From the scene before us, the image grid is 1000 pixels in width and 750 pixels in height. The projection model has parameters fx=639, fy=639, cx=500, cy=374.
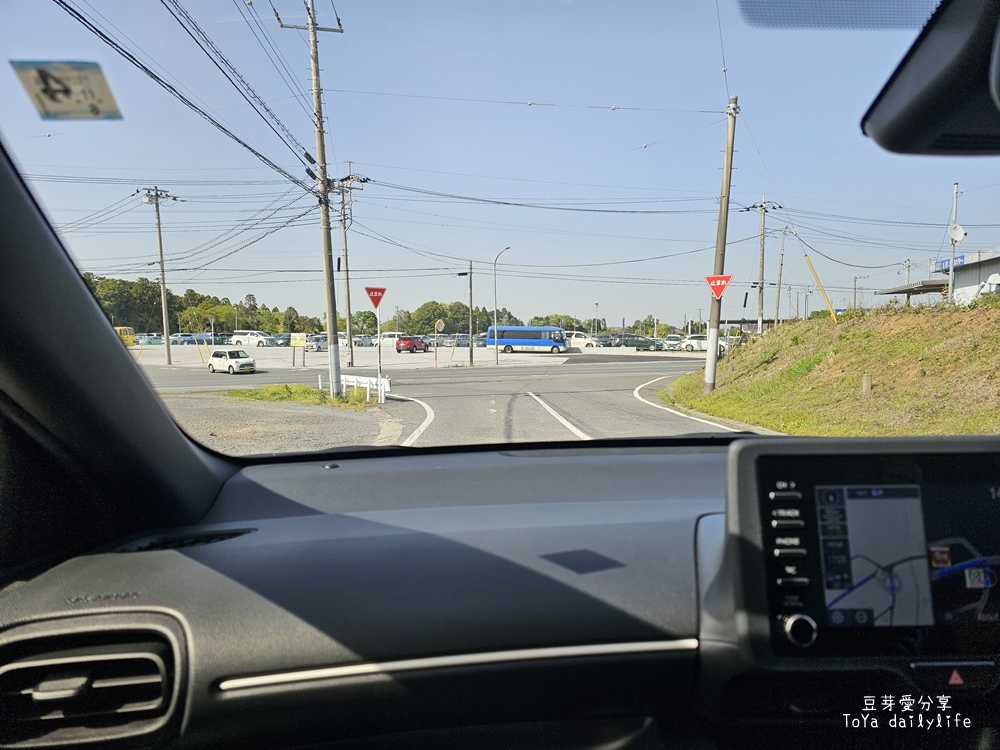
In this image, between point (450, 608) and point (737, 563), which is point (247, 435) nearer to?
point (450, 608)

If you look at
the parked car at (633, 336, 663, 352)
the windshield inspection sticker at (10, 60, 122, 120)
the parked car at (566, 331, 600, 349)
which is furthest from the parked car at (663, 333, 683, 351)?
the windshield inspection sticker at (10, 60, 122, 120)

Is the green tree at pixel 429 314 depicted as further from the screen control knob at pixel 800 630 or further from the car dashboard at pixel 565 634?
the screen control knob at pixel 800 630

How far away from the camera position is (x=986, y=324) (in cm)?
348

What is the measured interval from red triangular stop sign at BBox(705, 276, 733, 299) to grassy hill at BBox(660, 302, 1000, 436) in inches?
36.0

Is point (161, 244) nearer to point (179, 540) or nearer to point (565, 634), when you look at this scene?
point (179, 540)

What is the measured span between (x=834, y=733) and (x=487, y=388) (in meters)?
9.97

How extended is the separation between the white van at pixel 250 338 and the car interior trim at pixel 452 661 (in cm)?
319

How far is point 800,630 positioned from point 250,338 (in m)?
4.17

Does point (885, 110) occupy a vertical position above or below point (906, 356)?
above

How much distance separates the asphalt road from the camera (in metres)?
4.70

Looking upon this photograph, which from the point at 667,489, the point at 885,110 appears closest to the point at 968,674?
the point at 667,489

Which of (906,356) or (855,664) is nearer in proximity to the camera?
(855,664)

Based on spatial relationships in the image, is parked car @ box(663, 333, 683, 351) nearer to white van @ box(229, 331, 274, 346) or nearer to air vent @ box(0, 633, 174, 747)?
white van @ box(229, 331, 274, 346)

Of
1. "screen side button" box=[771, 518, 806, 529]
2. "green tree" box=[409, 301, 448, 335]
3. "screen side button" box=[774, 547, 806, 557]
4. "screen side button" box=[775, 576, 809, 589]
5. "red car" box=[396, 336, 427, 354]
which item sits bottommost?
"screen side button" box=[775, 576, 809, 589]
